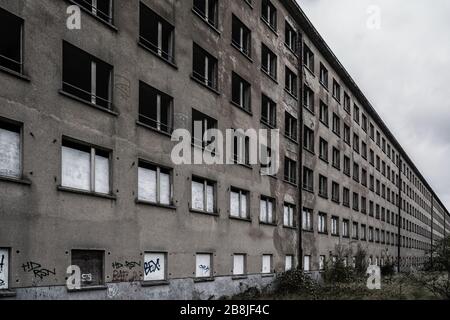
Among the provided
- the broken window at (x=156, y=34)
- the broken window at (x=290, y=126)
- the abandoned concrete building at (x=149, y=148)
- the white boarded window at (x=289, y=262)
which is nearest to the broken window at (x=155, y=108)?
the abandoned concrete building at (x=149, y=148)

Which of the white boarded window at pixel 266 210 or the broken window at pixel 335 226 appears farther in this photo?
the broken window at pixel 335 226

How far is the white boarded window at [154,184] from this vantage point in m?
16.0

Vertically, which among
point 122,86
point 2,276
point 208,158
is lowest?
point 2,276

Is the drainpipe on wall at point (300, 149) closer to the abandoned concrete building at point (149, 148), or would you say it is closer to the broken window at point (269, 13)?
the abandoned concrete building at point (149, 148)

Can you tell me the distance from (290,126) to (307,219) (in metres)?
5.80

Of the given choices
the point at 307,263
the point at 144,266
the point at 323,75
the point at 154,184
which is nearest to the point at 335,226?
the point at 307,263

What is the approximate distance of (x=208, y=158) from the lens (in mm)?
19656

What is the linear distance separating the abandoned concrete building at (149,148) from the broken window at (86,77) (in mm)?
39

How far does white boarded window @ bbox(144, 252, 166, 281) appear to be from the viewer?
1570cm

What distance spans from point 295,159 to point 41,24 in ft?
60.6

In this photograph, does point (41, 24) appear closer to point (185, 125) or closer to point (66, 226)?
point (66, 226)

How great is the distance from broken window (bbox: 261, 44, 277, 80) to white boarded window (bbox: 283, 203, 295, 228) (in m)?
6.97

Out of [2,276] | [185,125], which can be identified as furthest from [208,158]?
[2,276]

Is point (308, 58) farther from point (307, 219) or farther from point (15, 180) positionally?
point (15, 180)
